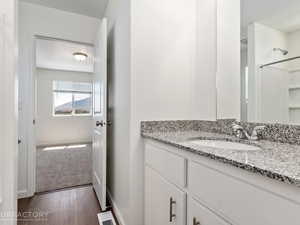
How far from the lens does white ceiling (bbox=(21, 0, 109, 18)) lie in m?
2.05

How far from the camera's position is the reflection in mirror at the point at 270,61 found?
974 millimetres

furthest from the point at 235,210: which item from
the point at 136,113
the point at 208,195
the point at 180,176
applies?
the point at 136,113

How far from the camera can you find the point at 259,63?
45.3 inches

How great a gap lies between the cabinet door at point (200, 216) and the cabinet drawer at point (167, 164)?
0.34 ft

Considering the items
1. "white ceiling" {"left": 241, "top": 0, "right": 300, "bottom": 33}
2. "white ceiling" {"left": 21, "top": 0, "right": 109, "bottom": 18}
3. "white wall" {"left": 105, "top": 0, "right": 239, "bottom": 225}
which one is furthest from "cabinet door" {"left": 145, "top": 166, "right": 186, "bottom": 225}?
"white ceiling" {"left": 21, "top": 0, "right": 109, "bottom": 18}

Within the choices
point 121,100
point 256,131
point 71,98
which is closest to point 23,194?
point 121,100

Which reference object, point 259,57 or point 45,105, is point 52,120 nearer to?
point 45,105

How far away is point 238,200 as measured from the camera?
60cm

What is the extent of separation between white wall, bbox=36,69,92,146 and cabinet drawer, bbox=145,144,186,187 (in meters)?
4.84

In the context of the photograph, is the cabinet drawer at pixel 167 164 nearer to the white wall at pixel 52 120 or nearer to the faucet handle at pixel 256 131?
the faucet handle at pixel 256 131

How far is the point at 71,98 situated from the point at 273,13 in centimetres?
555

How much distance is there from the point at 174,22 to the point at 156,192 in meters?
1.37

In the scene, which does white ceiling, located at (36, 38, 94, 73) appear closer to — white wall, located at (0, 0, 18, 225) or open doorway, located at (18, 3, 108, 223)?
open doorway, located at (18, 3, 108, 223)

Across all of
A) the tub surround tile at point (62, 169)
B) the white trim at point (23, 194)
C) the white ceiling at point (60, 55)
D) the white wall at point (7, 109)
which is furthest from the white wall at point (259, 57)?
the white trim at point (23, 194)
